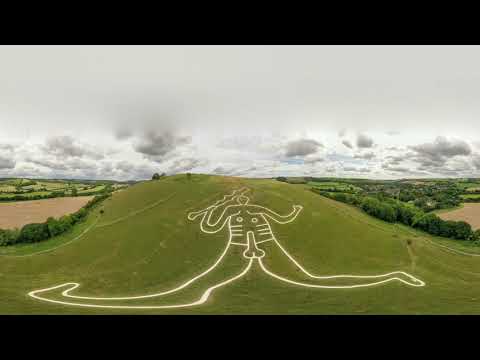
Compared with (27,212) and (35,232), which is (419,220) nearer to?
(35,232)

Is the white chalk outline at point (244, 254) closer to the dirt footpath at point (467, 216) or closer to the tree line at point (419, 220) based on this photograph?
the tree line at point (419, 220)

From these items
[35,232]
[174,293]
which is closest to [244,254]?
[174,293]

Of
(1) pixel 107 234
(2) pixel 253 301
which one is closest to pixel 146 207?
(1) pixel 107 234

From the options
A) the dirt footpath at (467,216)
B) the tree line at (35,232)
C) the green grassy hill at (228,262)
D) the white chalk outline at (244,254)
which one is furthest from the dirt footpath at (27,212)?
the dirt footpath at (467,216)

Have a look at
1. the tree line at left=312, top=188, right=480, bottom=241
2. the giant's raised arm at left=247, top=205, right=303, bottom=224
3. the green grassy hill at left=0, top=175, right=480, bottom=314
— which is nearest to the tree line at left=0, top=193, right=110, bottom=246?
the green grassy hill at left=0, top=175, right=480, bottom=314

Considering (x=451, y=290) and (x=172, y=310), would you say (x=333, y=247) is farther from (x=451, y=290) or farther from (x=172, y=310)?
(x=172, y=310)

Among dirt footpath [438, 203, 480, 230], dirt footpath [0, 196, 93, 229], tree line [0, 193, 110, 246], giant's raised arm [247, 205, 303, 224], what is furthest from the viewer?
dirt footpath [438, 203, 480, 230]

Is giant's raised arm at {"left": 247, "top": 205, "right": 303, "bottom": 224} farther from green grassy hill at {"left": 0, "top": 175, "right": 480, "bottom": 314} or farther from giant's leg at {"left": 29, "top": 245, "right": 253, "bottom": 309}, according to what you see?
Result: giant's leg at {"left": 29, "top": 245, "right": 253, "bottom": 309}
